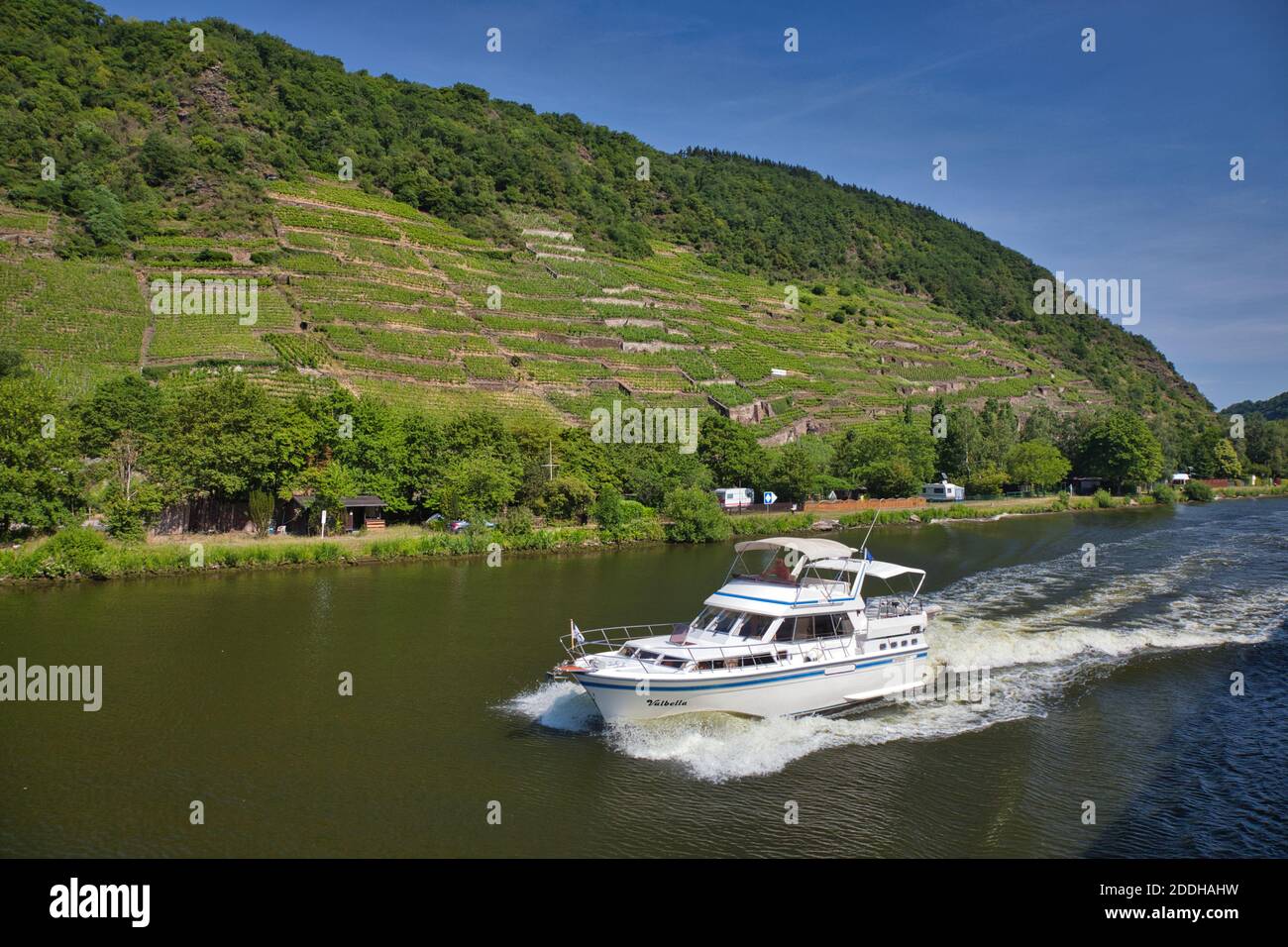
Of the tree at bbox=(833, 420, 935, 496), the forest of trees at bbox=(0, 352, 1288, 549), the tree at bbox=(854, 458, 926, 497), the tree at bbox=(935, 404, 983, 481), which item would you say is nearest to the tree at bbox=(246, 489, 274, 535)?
the forest of trees at bbox=(0, 352, 1288, 549)

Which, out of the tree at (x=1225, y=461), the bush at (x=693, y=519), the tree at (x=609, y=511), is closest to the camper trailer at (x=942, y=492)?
the bush at (x=693, y=519)

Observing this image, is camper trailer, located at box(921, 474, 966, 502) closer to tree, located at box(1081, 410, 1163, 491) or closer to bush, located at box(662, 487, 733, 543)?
→ tree, located at box(1081, 410, 1163, 491)

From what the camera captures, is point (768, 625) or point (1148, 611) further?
point (1148, 611)

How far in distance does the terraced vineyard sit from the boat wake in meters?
51.7

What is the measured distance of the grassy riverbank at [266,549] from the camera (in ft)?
132

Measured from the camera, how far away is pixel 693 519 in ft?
201

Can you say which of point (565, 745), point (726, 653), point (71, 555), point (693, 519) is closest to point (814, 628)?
point (726, 653)

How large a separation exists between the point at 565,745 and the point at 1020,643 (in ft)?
64.5

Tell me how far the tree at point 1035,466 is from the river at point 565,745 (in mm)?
56377
